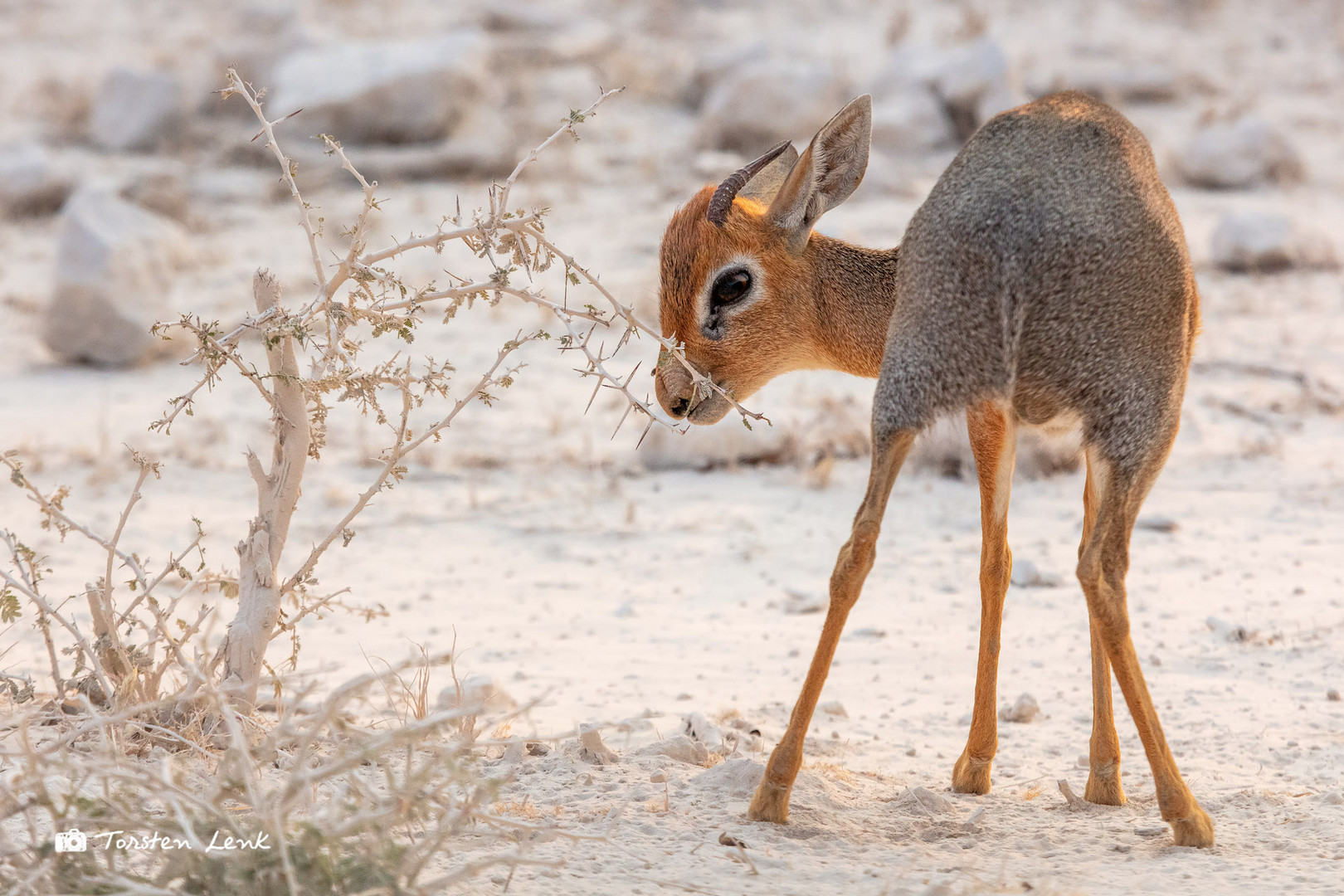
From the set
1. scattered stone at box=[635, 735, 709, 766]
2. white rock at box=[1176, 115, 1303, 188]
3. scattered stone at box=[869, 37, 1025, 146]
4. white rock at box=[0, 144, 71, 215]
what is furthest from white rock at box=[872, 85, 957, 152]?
scattered stone at box=[635, 735, 709, 766]

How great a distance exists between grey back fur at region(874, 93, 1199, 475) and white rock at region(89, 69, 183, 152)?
1287 cm

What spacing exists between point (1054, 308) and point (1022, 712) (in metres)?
1.92

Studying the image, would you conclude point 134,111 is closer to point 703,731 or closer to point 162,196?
point 162,196

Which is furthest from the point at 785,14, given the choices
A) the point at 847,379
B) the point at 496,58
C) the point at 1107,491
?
the point at 1107,491

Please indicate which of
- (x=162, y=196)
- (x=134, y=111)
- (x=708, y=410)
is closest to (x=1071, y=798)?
(x=708, y=410)

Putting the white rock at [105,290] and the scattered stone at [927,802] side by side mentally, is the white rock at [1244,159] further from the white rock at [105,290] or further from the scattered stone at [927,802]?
the scattered stone at [927,802]

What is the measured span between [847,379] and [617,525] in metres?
2.88

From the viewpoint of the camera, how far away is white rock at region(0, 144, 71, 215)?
1254 centimetres

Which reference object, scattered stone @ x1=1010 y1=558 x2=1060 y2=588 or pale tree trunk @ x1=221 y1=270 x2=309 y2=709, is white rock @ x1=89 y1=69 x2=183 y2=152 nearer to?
scattered stone @ x1=1010 y1=558 x2=1060 y2=588

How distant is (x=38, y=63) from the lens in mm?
Answer: 17453

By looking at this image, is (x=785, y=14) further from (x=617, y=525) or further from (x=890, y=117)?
(x=617, y=525)

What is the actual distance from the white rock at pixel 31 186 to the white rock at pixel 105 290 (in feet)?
10.1

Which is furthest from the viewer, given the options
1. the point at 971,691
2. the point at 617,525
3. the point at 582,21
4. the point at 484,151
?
the point at 582,21

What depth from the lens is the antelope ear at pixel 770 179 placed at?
15.8 feet
